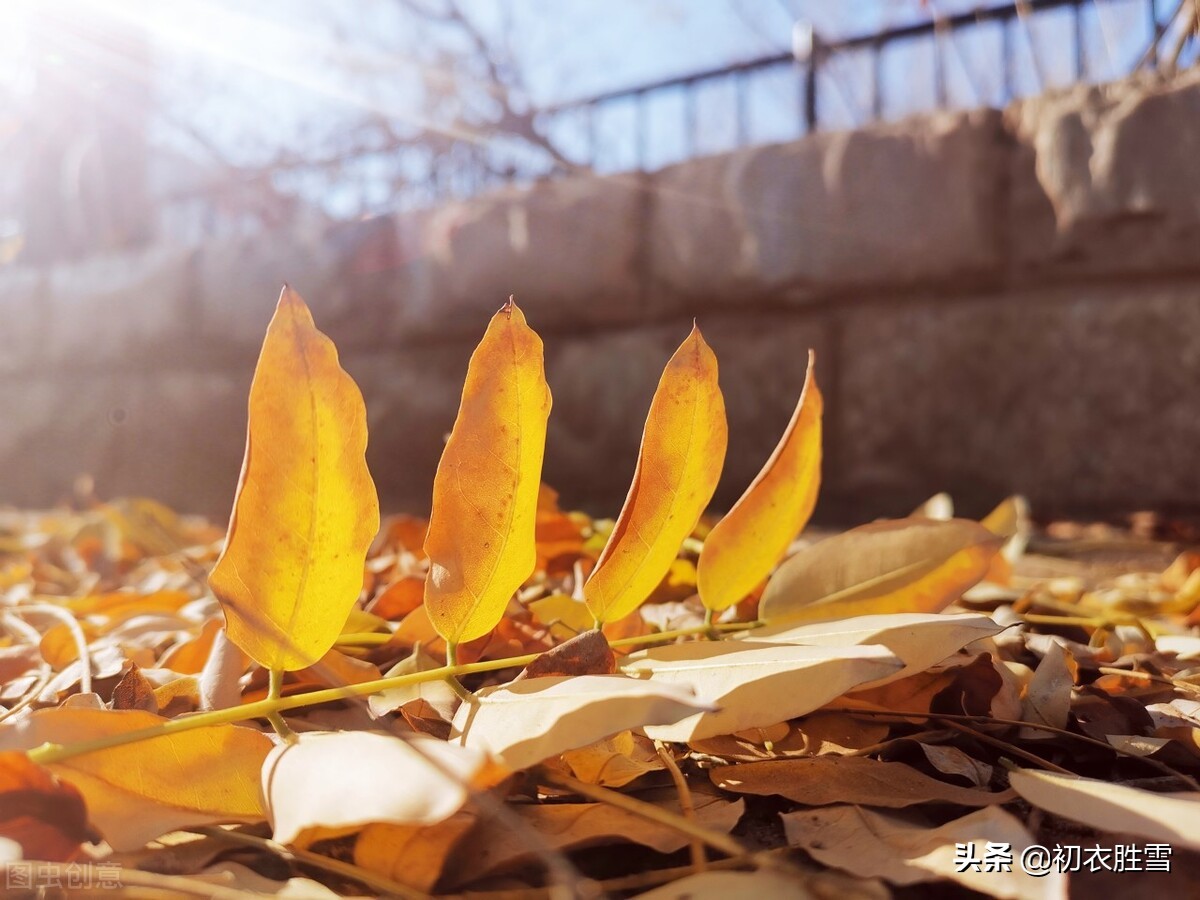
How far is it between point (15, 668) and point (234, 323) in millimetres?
1800

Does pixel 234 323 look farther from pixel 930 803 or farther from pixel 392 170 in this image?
pixel 930 803

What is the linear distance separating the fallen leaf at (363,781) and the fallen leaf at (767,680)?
0.20 feet

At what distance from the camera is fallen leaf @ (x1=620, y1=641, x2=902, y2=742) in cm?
25

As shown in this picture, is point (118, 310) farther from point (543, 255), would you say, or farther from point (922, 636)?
point (922, 636)

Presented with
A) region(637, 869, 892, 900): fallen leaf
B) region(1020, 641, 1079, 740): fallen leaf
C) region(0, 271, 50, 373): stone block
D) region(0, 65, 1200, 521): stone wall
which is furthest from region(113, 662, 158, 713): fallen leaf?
region(0, 271, 50, 373): stone block

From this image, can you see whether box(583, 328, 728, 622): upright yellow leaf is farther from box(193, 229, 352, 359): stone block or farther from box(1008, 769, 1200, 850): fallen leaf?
box(193, 229, 352, 359): stone block

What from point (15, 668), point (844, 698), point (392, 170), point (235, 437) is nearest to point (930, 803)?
point (844, 698)

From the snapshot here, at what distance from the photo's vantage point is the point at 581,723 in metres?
0.23

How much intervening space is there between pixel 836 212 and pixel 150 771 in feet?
4.31

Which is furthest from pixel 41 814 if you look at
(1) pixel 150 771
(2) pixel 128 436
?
(2) pixel 128 436

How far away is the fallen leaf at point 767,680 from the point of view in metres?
0.25

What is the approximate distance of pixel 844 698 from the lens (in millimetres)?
340

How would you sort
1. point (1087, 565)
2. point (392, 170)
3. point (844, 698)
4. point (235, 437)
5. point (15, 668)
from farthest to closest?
A: point (392, 170) < point (235, 437) < point (1087, 565) < point (15, 668) < point (844, 698)

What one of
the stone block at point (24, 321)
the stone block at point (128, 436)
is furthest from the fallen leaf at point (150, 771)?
the stone block at point (24, 321)
